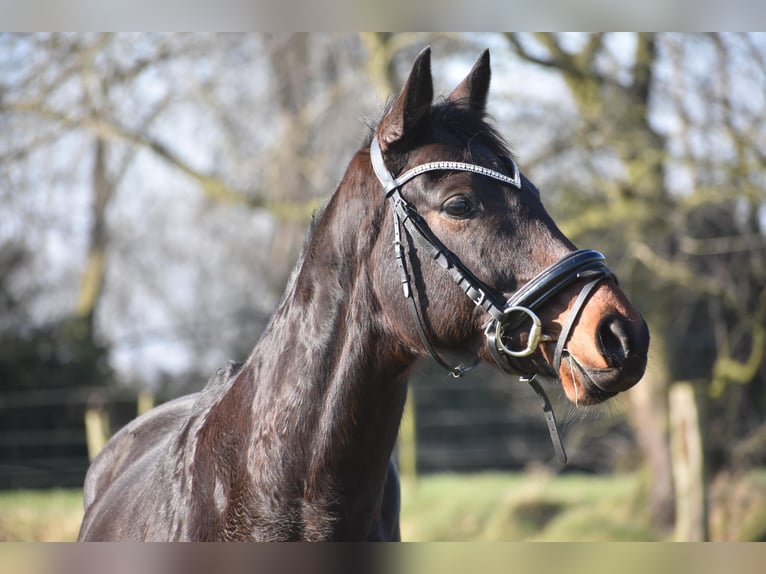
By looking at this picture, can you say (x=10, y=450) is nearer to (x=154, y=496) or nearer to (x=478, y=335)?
(x=154, y=496)

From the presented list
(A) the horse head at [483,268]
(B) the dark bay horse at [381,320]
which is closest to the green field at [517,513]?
(B) the dark bay horse at [381,320]

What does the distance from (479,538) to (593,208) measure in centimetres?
421

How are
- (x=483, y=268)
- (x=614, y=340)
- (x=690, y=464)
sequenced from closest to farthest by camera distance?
(x=614, y=340) < (x=483, y=268) < (x=690, y=464)

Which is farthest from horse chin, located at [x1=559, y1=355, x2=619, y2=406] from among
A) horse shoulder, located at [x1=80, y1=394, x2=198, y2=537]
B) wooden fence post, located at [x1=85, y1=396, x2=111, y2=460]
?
wooden fence post, located at [x1=85, y1=396, x2=111, y2=460]

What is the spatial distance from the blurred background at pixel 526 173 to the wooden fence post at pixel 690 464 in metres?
0.03

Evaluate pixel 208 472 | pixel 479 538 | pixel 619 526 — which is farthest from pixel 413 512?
pixel 208 472

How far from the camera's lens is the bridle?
2.56 meters

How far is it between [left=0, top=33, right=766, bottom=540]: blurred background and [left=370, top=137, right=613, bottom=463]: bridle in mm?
6515

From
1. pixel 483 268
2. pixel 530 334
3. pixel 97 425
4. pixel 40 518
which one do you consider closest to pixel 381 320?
pixel 483 268

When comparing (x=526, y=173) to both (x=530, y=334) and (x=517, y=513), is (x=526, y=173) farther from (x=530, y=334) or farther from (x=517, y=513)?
(x=530, y=334)

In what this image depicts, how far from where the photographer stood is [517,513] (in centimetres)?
1022

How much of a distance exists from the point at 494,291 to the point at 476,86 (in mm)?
894

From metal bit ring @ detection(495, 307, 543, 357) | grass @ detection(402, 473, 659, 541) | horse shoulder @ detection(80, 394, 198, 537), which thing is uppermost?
metal bit ring @ detection(495, 307, 543, 357)

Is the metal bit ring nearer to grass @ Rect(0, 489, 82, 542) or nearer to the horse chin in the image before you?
the horse chin
